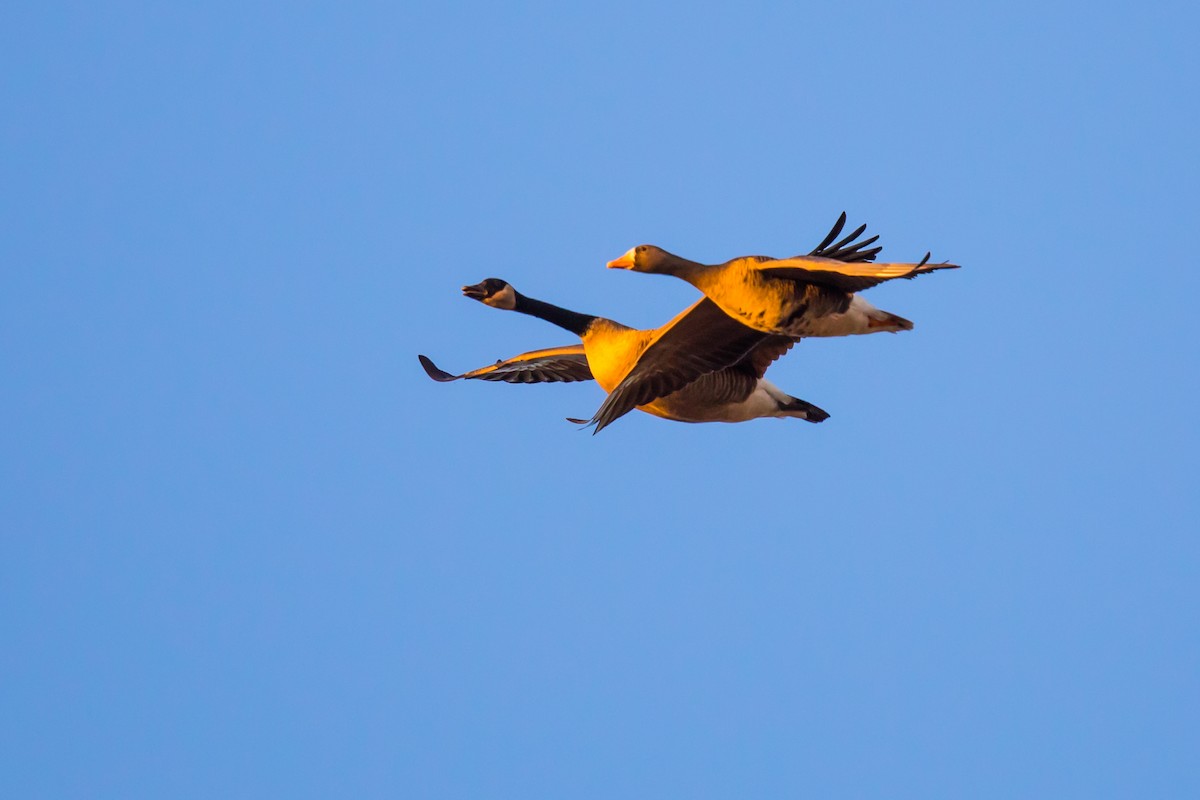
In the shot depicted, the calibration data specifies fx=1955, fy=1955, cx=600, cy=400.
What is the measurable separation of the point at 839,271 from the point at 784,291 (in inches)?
21.4

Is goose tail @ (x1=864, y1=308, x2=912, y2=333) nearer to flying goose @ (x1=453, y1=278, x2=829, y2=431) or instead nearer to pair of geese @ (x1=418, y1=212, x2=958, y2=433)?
pair of geese @ (x1=418, y1=212, x2=958, y2=433)

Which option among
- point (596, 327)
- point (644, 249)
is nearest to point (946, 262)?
point (644, 249)

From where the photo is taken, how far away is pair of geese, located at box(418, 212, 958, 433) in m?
12.5

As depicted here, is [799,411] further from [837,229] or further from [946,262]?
[946,262]

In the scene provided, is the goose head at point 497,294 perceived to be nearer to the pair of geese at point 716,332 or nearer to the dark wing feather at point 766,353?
the pair of geese at point 716,332

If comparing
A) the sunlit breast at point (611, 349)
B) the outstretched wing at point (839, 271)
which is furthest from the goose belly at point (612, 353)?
the outstretched wing at point (839, 271)

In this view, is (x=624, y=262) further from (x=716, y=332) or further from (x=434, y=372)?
(x=434, y=372)

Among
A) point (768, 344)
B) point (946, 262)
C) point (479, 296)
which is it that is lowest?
point (946, 262)

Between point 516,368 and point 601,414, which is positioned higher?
point 516,368

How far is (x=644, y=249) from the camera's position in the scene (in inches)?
508

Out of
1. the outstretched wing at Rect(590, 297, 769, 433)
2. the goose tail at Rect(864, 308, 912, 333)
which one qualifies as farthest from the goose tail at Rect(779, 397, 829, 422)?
the goose tail at Rect(864, 308, 912, 333)

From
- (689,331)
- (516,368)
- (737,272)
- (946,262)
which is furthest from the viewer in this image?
(516,368)

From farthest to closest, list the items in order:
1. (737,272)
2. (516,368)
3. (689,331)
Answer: (516,368), (689,331), (737,272)

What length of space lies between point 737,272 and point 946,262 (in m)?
1.54
